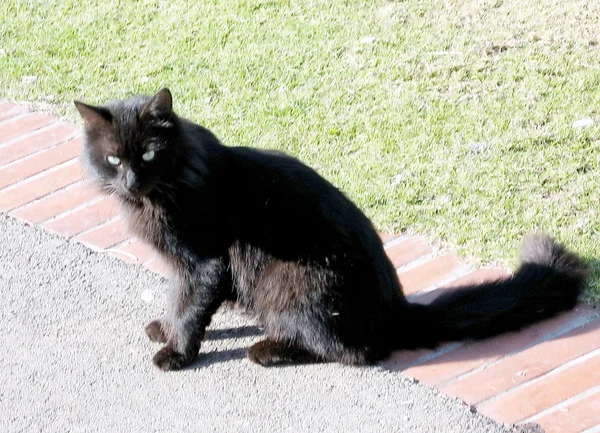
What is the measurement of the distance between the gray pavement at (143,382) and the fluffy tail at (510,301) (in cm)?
26

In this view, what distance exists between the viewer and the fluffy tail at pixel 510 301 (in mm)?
3338

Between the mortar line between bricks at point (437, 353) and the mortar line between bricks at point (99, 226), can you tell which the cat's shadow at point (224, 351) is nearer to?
the mortar line between bricks at point (437, 353)

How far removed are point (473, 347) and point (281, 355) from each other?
706 mm

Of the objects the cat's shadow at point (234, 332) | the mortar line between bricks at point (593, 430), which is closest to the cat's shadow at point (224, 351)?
the cat's shadow at point (234, 332)

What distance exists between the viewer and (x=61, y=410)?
3.23 metres

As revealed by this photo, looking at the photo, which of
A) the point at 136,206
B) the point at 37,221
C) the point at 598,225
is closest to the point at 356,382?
the point at 136,206

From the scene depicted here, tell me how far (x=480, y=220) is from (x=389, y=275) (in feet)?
2.65

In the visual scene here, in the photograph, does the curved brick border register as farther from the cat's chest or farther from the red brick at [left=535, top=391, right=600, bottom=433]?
the cat's chest

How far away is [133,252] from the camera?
13.4 ft

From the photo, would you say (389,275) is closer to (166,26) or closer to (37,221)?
(37,221)

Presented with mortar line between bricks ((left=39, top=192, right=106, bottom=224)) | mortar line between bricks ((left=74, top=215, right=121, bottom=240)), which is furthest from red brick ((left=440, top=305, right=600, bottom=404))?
mortar line between bricks ((left=39, top=192, right=106, bottom=224))

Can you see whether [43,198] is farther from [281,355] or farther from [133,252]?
[281,355]

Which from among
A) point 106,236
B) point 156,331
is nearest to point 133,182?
point 156,331

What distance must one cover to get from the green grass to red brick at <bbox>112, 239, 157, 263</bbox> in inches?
34.4
